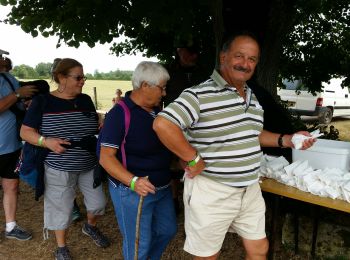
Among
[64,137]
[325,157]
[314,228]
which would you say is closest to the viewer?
[325,157]

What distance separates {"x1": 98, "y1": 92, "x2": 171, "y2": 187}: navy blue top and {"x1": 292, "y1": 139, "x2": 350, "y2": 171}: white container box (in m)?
1.08

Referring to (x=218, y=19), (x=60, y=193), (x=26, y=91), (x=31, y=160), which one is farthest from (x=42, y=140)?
(x=218, y=19)

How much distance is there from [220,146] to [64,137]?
4.49 feet

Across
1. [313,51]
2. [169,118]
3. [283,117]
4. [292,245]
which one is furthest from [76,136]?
[313,51]

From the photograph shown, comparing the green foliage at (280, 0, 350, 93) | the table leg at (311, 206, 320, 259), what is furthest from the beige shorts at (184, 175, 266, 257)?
the green foliage at (280, 0, 350, 93)

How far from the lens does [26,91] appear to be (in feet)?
10.6

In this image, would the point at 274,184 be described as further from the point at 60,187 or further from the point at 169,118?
the point at 60,187

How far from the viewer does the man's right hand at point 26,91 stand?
3240 mm

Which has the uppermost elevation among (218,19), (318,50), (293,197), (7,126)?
(218,19)

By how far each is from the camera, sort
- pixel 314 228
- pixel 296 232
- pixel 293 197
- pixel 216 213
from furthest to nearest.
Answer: pixel 296 232, pixel 314 228, pixel 293 197, pixel 216 213

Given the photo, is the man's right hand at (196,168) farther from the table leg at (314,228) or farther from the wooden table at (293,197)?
the table leg at (314,228)

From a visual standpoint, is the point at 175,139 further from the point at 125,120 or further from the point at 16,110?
the point at 16,110

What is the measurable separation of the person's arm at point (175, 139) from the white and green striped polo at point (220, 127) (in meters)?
0.03

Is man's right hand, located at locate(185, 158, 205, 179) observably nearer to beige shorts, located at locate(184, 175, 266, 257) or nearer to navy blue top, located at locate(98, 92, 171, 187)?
beige shorts, located at locate(184, 175, 266, 257)
